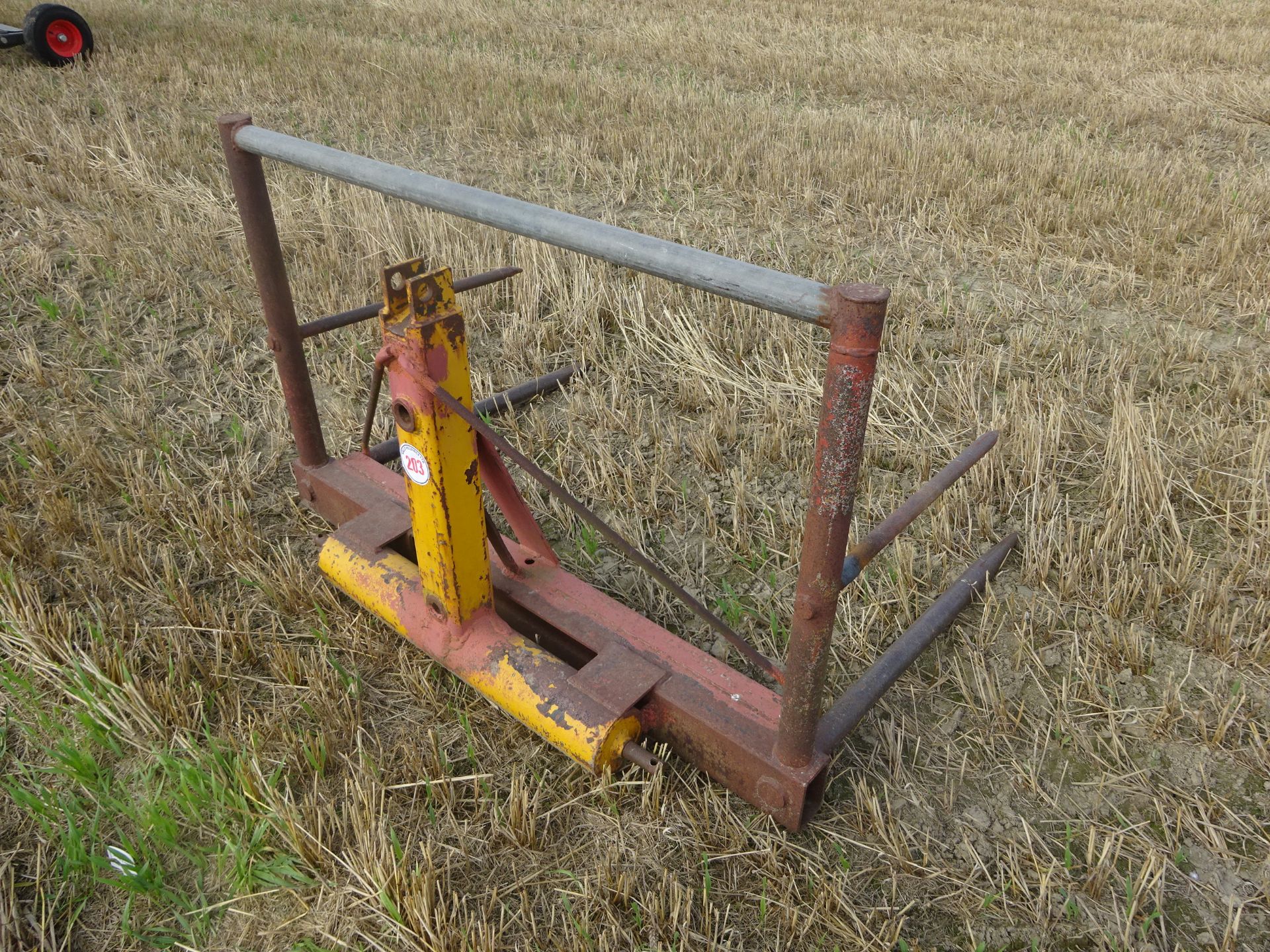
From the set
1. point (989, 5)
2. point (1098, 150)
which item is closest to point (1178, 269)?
point (1098, 150)

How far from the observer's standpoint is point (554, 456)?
128 inches

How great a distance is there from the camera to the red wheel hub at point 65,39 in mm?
7656

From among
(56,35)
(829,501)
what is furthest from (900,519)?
(56,35)

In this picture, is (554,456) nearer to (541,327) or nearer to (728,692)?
(541,327)

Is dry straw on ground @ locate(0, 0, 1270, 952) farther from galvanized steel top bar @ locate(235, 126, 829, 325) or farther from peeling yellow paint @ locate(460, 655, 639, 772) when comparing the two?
galvanized steel top bar @ locate(235, 126, 829, 325)

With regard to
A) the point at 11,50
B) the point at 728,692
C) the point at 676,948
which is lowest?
the point at 676,948

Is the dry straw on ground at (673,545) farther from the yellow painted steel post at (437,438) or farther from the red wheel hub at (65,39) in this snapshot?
the red wheel hub at (65,39)

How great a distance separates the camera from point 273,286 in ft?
8.25

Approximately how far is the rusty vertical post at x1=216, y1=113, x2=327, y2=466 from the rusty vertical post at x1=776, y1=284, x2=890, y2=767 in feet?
5.41

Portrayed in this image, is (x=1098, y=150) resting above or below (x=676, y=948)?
above

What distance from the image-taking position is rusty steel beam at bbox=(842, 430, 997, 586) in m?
1.65

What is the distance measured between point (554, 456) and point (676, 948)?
5.98 feet

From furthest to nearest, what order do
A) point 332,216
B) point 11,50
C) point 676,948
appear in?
point 11,50 < point 332,216 < point 676,948

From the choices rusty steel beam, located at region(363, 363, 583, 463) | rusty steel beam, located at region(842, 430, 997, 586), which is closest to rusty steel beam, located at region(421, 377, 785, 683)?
rusty steel beam, located at region(842, 430, 997, 586)
